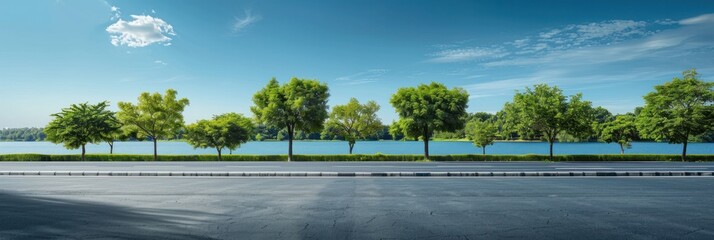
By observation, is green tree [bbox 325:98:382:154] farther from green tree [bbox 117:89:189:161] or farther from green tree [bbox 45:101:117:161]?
green tree [bbox 45:101:117:161]

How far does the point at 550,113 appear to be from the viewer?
35.1 metres

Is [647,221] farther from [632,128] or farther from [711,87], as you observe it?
[632,128]

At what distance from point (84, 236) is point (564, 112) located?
3918cm

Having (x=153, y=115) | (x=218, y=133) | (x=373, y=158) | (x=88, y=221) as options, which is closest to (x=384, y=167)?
(x=373, y=158)

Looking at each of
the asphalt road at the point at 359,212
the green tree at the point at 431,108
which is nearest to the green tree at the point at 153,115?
the green tree at the point at 431,108

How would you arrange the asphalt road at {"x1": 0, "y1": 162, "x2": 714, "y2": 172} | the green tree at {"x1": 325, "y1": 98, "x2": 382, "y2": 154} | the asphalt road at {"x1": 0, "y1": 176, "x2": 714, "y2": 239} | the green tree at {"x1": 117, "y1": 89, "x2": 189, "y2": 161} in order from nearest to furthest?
the asphalt road at {"x1": 0, "y1": 176, "x2": 714, "y2": 239}
the asphalt road at {"x1": 0, "y1": 162, "x2": 714, "y2": 172}
the green tree at {"x1": 117, "y1": 89, "x2": 189, "y2": 161}
the green tree at {"x1": 325, "y1": 98, "x2": 382, "y2": 154}

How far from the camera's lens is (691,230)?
22.2 ft

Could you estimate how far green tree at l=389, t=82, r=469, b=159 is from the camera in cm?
3531

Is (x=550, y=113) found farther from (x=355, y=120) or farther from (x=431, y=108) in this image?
(x=355, y=120)

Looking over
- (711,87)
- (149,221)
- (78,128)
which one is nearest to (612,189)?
(149,221)

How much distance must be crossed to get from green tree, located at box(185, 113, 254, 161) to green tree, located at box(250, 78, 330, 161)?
374cm

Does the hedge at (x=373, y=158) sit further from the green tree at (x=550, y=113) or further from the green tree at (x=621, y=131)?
the green tree at (x=621, y=131)

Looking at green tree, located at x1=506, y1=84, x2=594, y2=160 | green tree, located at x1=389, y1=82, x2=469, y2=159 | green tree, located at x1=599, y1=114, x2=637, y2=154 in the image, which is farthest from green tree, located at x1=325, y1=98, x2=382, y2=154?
green tree, located at x1=599, y1=114, x2=637, y2=154

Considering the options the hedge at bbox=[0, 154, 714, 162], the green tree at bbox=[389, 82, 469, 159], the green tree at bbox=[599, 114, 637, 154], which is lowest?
the hedge at bbox=[0, 154, 714, 162]
